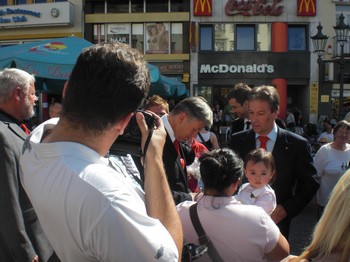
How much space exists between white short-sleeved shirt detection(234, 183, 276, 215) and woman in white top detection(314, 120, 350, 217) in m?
2.68

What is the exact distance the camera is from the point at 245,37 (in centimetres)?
Result: 2008

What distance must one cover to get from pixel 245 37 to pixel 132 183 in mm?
19776

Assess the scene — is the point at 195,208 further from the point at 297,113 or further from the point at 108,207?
the point at 297,113

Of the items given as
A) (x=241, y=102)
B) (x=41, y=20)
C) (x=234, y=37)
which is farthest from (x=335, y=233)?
(x=41, y=20)

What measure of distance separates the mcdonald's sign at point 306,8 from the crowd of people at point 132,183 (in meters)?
18.2

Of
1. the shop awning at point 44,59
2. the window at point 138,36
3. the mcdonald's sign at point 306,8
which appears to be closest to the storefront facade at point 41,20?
the window at point 138,36

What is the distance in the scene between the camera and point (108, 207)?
95 centimetres

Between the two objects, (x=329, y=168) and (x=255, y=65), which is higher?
(x=255, y=65)

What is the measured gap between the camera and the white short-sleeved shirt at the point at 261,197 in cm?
273

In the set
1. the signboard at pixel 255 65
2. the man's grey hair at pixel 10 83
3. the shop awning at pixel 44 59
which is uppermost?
the signboard at pixel 255 65

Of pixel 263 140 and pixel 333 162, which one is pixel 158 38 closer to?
pixel 333 162

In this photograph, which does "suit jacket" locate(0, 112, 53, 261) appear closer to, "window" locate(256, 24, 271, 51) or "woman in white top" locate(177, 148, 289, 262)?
"woman in white top" locate(177, 148, 289, 262)

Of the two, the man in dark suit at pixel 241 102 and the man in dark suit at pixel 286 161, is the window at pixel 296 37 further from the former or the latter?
the man in dark suit at pixel 286 161

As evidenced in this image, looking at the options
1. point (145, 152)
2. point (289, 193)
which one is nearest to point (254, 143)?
point (289, 193)
